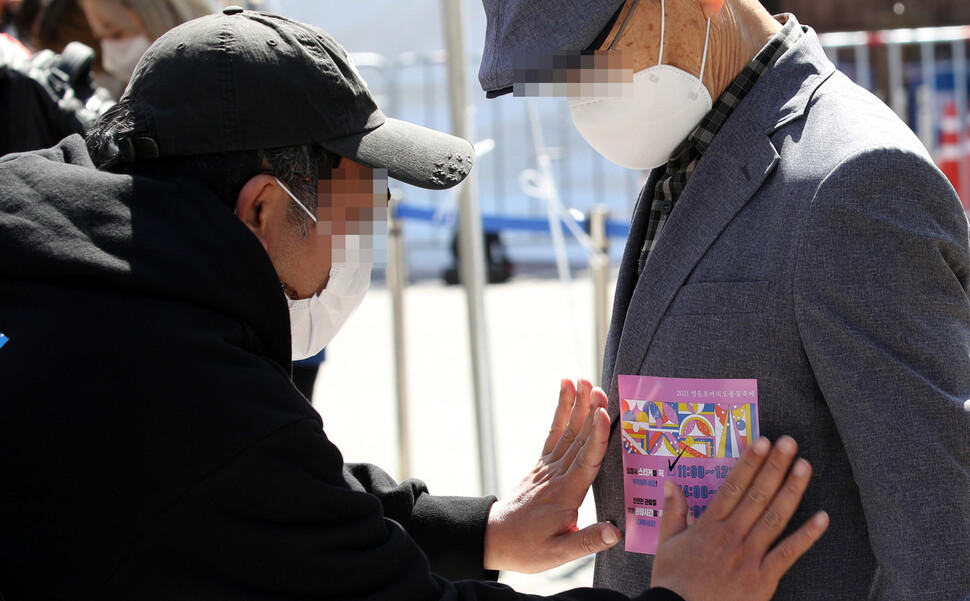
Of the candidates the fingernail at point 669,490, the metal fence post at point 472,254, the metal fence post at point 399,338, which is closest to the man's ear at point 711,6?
the fingernail at point 669,490

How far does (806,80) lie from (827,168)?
23cm

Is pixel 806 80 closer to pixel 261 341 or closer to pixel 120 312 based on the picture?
pixel 261 341

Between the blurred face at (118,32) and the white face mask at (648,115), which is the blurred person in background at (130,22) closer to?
the blurred face at (118,32)

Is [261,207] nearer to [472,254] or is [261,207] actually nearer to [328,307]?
[328,307]

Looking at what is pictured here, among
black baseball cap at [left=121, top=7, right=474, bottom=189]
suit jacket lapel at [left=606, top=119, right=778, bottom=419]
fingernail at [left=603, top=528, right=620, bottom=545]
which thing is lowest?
fingernail at [left=603, top=528, right=620, bottom=545]

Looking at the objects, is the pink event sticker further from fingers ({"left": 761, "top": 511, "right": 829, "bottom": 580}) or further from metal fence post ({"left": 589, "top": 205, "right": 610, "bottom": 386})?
metal fence post ({"left": 589, "top": 205, "right": 610, "bottom": 386})

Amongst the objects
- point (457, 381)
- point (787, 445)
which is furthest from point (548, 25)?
point (457, 381)

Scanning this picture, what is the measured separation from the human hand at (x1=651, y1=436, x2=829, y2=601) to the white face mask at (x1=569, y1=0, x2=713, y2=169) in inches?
21.2

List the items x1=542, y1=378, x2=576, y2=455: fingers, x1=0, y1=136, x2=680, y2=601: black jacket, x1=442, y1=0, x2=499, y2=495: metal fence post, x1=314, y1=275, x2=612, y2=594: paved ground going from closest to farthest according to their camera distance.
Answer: x1=0, y1=136, x2=680, y2=601: black jacket, x1=542, y1=378, x2=576, y2=455: fingers, x1=442, y1=0, x2=499, y2=495: metal fence post, x1=314, y1=275, x2=612, y2=594: paved ground

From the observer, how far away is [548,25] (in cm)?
151

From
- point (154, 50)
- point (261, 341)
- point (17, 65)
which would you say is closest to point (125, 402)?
point (261, 341)

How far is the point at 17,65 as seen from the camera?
2936 mm

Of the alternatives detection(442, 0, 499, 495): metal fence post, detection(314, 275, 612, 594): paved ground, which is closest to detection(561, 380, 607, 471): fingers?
detection(442, 0, 499, 495): metal fence post

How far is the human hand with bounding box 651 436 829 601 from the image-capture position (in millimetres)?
1355
